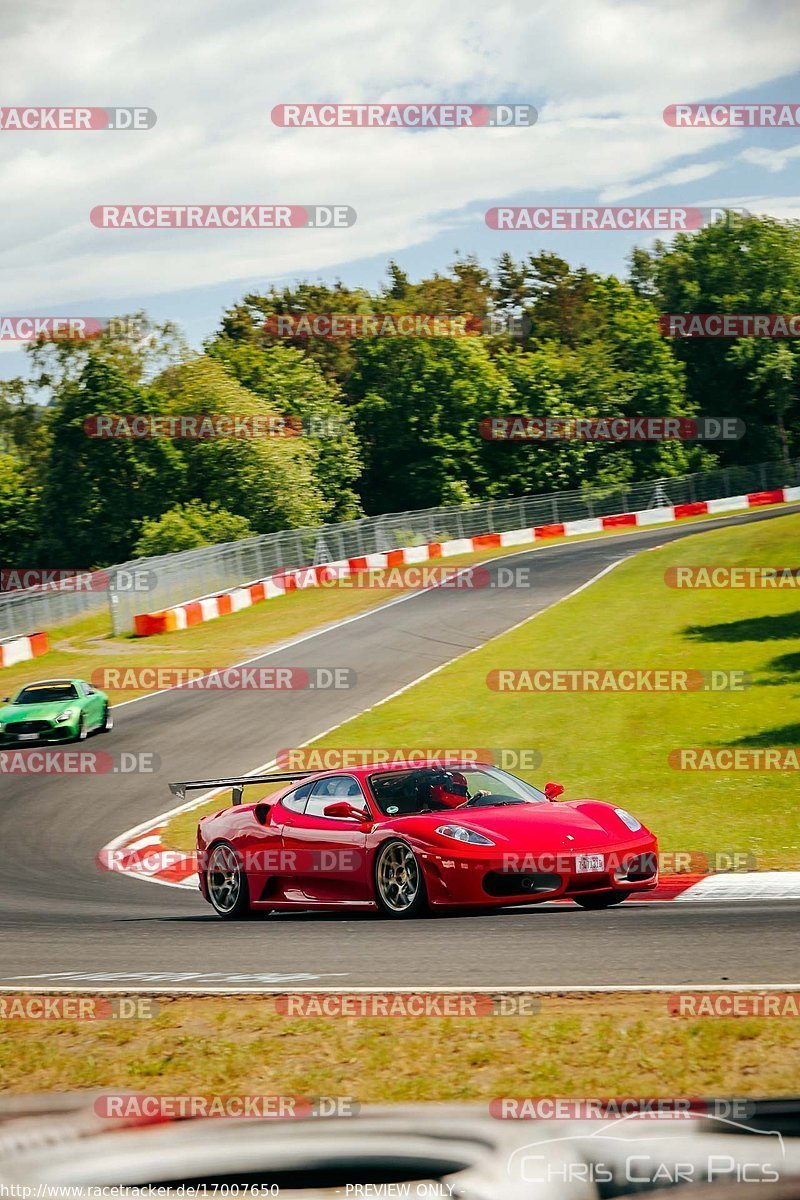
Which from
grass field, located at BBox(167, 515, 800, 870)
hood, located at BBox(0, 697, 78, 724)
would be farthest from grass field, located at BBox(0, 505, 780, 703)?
grass field, located at BBox(167, 515, 800, 870)

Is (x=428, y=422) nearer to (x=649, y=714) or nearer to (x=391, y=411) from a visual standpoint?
(x=391, y=411)

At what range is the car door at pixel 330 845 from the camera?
35.3ft

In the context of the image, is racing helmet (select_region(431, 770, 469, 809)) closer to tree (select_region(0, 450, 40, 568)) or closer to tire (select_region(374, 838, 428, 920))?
tire (select_region(374, 838, 428, 920))

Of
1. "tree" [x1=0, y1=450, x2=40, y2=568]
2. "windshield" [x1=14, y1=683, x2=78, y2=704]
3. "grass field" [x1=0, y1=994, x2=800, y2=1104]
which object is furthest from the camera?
"tree" [x1=0, y1=450, x2=40, y2=568]

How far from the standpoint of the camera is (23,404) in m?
103

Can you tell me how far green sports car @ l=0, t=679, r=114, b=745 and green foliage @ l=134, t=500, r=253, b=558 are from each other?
27.9 m

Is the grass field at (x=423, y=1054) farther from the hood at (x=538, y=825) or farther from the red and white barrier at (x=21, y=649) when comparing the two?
the red and white barrier at (x=21, y=649)

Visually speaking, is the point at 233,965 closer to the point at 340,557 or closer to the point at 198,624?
the point at 198,624

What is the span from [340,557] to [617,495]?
19.1 meters

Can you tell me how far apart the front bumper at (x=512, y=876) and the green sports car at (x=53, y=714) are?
52.1 ft

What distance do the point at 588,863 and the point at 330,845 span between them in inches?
81.1

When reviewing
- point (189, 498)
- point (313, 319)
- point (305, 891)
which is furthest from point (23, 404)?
point (305, 891)

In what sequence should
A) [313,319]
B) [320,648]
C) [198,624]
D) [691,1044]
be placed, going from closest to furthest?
[691,1044]
[320,648]
[198,624]
[313,319]

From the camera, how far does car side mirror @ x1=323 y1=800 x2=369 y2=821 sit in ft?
35.2
